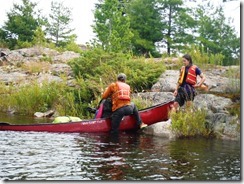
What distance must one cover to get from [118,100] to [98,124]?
30.9 inches

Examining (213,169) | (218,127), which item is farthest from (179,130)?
(213,169)

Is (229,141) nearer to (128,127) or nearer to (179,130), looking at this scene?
(179,130)

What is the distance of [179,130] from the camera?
373 inches

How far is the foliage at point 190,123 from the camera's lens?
30.9 ft

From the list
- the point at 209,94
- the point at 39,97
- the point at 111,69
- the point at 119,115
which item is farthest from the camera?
the point at 39,97

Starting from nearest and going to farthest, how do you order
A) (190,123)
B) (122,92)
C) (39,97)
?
1. (190,123)
2. (122,92)
3. (39,97)

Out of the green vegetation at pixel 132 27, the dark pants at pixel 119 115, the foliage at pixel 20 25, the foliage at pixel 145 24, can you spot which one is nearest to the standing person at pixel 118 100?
the dark pants at pixel 119 115

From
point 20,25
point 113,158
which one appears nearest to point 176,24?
point 20,25

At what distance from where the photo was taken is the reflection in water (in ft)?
18.5

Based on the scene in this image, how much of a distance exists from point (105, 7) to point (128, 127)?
15.5 m

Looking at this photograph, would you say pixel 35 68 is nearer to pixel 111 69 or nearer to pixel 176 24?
pixel 111 69

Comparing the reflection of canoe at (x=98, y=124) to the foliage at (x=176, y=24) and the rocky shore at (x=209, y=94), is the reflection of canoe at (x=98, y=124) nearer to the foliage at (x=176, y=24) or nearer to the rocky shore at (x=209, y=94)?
the rocky shore at (x=209, y=94)

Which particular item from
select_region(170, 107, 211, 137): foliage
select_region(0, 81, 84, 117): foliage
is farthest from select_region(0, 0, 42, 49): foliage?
select_region(170, 107, 211, 137): foliage

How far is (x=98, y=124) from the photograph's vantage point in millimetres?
10375
